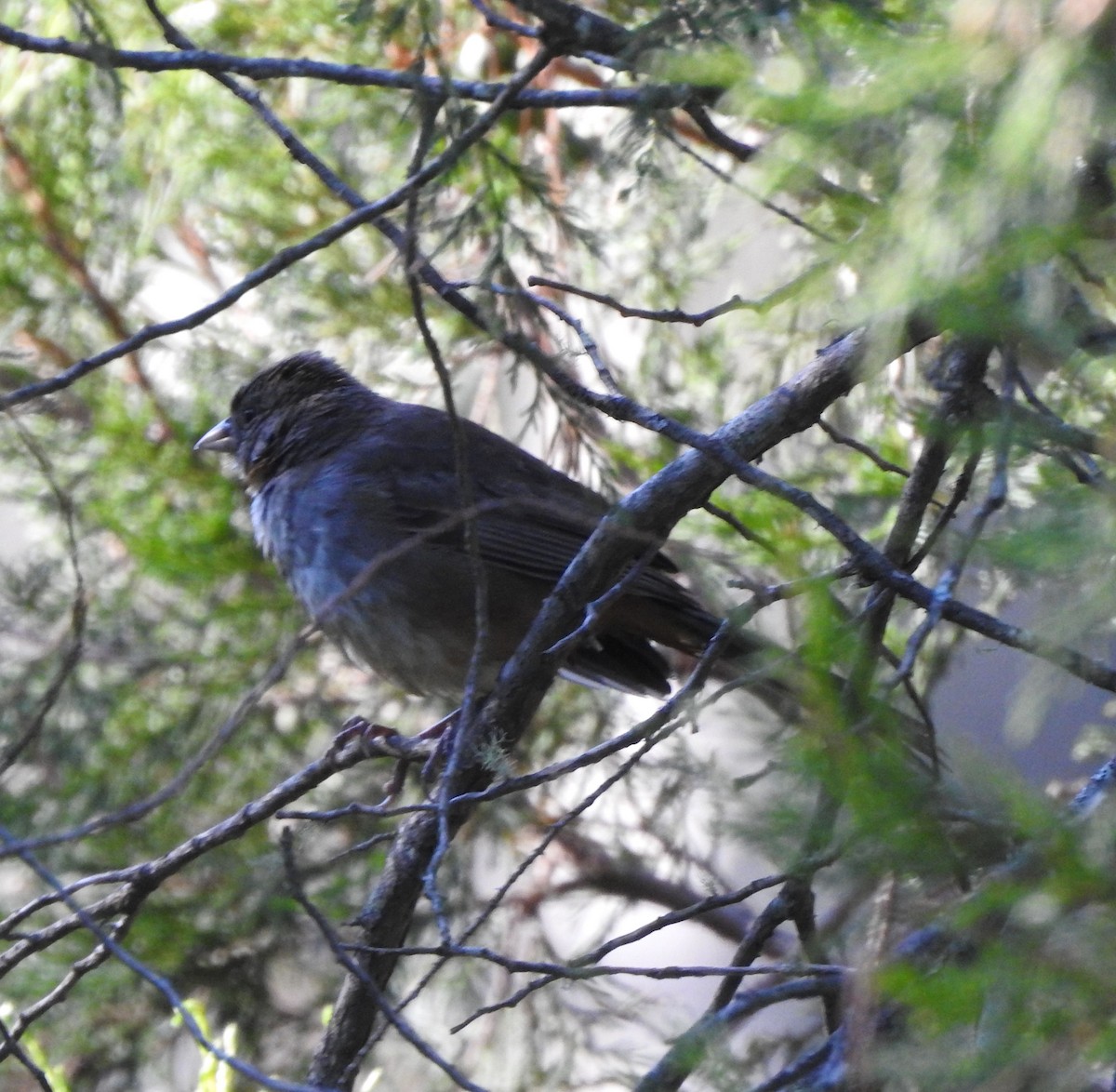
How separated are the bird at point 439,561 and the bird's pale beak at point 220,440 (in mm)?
414

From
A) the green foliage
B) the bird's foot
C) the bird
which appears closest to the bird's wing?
the bird

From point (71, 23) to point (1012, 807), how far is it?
4197 millimetres

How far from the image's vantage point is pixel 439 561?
4207 mm

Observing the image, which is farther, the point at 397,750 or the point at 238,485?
the point at 238,485

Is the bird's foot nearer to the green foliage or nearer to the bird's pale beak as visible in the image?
the green foliage

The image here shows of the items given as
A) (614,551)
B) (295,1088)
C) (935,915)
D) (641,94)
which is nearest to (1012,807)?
(935,915)

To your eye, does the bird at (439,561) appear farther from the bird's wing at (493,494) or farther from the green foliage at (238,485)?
the green foliage at (238,485)

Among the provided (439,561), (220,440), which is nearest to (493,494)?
(439,561)

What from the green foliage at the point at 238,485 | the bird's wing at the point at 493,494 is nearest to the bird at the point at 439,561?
the bird's wing at the point at 493,494

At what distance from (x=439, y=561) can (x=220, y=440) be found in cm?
122

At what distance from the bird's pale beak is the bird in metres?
0.41

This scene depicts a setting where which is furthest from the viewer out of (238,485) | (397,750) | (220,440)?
(238,485)

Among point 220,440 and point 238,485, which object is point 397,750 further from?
point 238,485

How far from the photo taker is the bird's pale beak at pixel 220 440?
4984 mm
